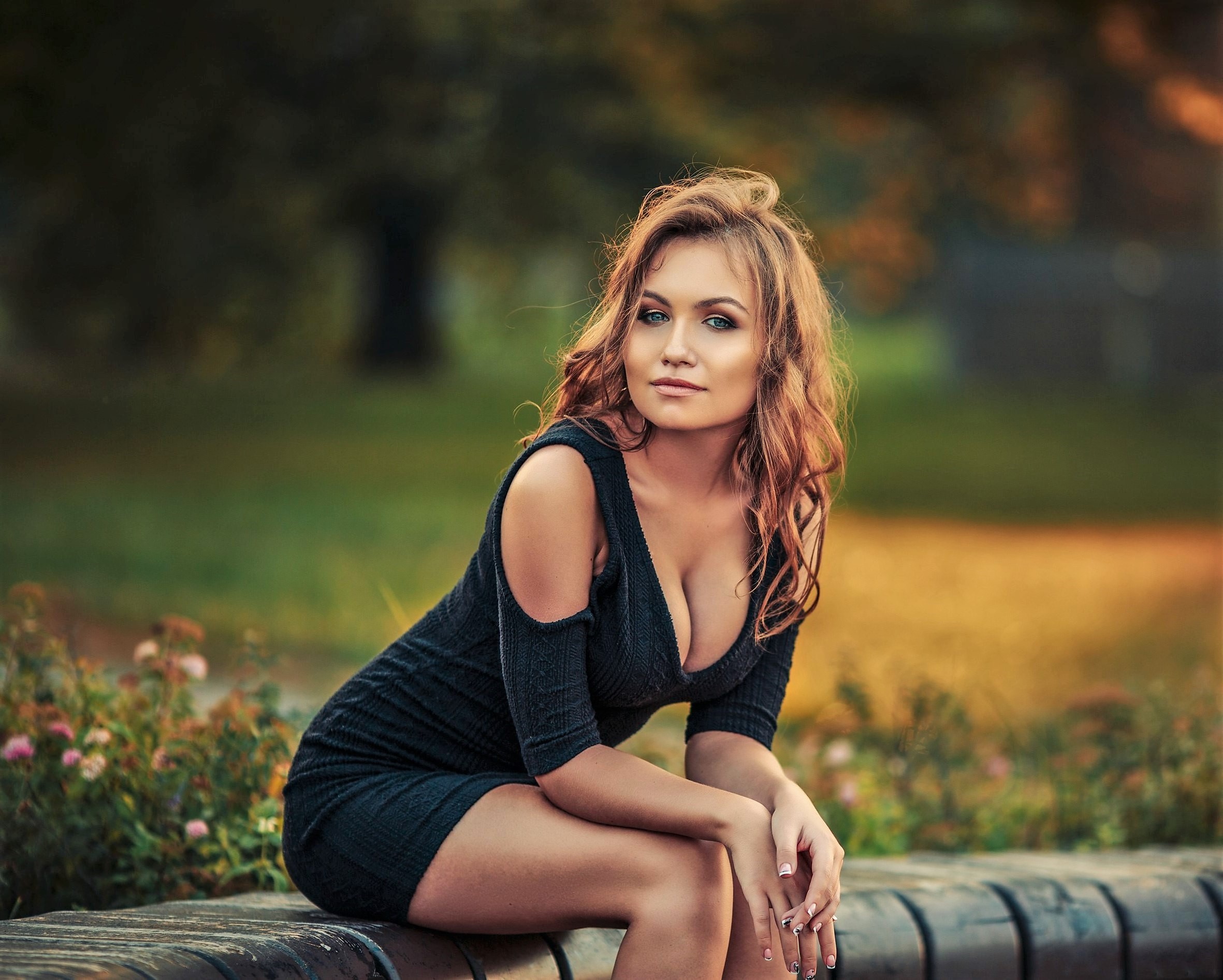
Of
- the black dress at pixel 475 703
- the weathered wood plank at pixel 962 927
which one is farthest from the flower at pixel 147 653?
the weathered wood plank at pixel 962 927

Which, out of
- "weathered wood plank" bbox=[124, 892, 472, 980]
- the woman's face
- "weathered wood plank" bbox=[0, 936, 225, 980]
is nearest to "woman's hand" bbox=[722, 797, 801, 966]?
"weathered wood plank" bbox=[124, 892, 472, 980]

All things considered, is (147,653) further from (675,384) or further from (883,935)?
(883,935)

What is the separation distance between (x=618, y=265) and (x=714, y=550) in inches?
18.5

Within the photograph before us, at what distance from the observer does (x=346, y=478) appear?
12.2m

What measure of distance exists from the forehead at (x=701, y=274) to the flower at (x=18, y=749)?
1.45m

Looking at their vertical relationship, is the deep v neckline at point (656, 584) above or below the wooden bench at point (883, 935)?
above

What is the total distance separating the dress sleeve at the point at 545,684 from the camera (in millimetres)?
2217

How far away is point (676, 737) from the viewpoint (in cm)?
500

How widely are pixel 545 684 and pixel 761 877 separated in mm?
392

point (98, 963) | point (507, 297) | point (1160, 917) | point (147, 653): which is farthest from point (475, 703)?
point (507, 297)

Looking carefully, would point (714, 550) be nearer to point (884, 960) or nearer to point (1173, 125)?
point (884, 960)

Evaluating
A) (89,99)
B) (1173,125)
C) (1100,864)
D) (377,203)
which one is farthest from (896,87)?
(1100,864)

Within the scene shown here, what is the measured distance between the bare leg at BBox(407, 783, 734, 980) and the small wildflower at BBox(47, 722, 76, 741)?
1.02 metres

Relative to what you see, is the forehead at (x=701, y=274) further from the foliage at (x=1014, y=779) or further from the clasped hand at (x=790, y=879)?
the foliage at (x=1014, y=779)
